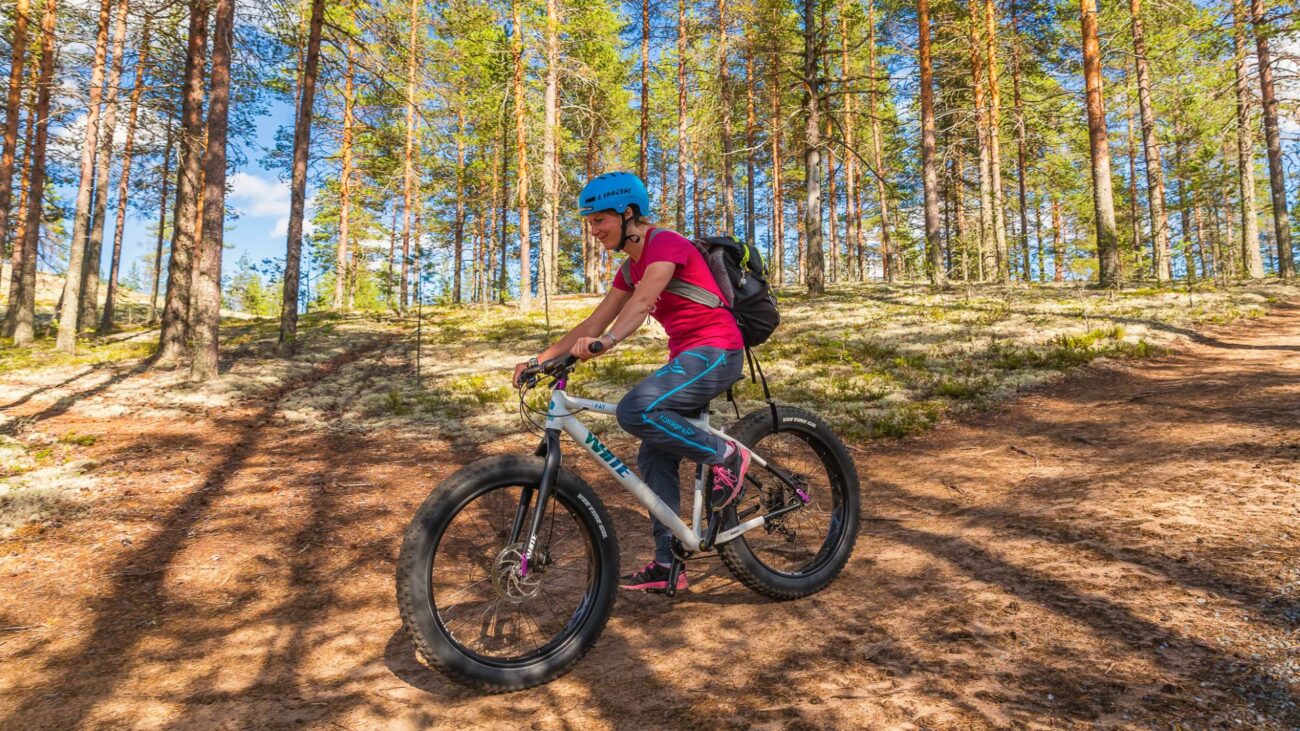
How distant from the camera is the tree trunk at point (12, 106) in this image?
1534 cm

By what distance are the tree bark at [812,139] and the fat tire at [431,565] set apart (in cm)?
1668

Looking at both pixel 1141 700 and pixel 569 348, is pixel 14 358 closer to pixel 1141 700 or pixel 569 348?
pixel 569 348

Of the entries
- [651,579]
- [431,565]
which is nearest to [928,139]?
[651,579]

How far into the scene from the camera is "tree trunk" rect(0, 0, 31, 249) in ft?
50.3

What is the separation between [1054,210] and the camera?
3897 centimetres

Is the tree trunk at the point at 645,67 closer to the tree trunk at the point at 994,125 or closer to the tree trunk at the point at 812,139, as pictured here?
the tree trunk at the point at 812,139

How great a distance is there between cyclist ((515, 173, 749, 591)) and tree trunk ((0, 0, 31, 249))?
19.7m

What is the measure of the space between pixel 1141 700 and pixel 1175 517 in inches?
88.2

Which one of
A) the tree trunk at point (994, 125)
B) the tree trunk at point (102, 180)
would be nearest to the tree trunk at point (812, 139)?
the tree trunk at point (994, 125)

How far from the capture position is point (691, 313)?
3.58 m

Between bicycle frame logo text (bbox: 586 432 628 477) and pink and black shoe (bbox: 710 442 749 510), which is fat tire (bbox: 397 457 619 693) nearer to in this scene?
bicycle frame logo text (bbox: 586 432 628 477)

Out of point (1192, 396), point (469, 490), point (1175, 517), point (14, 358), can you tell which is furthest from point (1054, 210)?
point (14, 358)

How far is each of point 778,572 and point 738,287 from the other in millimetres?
1812

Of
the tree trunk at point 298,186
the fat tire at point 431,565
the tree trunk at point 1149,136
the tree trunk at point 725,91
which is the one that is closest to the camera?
the fat tire at point 431,565
